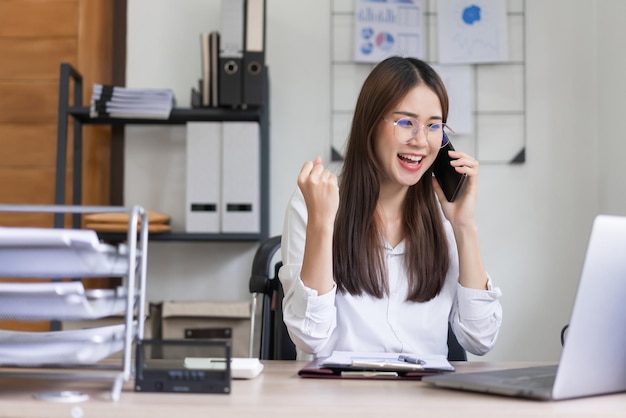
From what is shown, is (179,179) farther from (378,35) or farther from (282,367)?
(282,367)

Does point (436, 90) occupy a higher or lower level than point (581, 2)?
lower

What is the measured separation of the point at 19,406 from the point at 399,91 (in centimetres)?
108

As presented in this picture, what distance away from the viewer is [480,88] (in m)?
2.92

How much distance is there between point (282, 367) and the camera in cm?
116

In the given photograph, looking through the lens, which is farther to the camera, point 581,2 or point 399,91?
point 581,2

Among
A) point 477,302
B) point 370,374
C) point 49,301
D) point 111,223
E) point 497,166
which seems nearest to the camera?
point 49,301

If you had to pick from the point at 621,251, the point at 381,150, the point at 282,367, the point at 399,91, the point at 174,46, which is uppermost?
the point at 174,46

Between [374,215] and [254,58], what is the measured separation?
3.68ft

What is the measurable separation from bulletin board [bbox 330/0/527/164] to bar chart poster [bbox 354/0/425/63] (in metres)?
0.03

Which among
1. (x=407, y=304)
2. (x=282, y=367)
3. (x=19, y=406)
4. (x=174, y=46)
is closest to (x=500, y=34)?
(x=174, y=46)

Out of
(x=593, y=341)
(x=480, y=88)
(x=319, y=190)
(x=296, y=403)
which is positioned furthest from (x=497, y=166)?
(x=296, y=403)

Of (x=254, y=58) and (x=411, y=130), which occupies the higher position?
(x=254, y=58)

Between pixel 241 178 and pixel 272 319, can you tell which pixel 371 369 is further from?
pixel 241 178

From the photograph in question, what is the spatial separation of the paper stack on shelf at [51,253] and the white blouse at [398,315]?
69 centimetres
